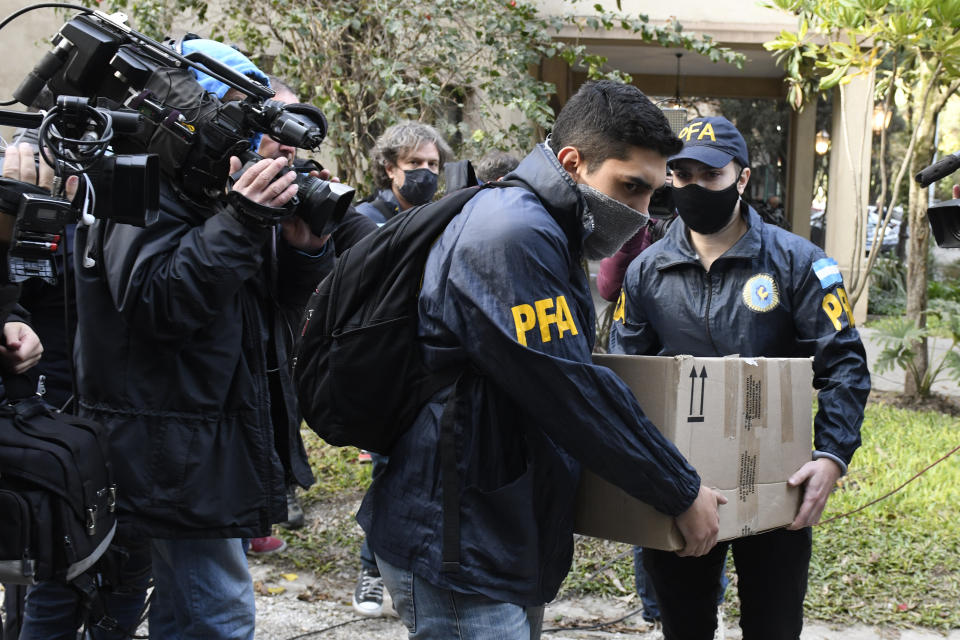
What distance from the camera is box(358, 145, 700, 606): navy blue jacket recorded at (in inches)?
72.1

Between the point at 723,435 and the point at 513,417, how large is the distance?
60 centimetres

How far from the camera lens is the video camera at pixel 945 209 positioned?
2.51m

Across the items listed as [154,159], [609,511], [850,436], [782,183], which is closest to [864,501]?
[850,436]

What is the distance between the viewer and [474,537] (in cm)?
188

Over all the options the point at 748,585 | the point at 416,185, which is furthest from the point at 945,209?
the point at 416,185

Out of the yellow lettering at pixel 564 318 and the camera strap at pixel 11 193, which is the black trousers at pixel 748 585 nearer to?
the yellow lettering at pixel 564 318

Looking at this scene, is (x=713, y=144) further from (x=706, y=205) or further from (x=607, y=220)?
(x=607, y=220)

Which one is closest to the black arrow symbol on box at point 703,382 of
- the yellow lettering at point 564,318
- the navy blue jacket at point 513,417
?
the navy blue jacket at point 513,417

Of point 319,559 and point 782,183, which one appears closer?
point 319,559

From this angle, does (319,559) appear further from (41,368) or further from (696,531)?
(696,531)

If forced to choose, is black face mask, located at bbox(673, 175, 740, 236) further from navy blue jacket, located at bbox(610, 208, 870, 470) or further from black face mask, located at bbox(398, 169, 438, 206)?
black face mask, located at bbox(398, 169, 438, 206)

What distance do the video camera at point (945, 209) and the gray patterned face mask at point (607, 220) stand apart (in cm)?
88

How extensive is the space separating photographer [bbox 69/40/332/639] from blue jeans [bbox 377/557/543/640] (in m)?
0.61

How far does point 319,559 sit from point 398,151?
6.88ft
